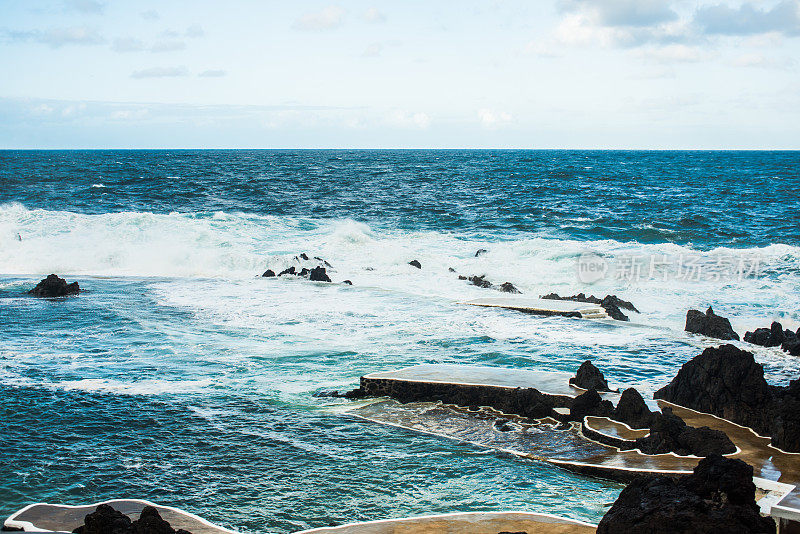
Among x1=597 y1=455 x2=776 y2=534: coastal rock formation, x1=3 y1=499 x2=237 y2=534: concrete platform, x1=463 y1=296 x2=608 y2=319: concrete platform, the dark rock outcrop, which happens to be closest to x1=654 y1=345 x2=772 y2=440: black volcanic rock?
x1=597 y1=455 x2=776 y2=534: coastal rock formation

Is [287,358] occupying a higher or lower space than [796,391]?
lower

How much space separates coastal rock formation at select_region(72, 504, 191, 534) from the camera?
19.6ft

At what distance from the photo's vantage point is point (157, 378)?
43.2 feet

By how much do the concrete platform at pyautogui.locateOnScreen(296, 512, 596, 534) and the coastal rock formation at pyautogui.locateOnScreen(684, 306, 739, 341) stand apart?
38.2ft

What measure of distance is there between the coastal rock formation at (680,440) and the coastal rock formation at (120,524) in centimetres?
615

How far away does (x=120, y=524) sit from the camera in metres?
6.07

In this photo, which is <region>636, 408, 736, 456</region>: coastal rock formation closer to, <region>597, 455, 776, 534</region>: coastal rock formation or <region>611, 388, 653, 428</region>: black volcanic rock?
<region>611, 388, 653, 428</region>: black volcanic rock

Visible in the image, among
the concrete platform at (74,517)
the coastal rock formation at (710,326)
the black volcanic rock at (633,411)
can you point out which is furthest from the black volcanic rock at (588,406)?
the coastal rock formation at (710,326)

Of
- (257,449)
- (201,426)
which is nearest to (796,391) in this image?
(257,449)

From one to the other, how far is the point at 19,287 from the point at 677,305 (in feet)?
67.1

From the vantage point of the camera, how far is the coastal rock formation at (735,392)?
9.83m

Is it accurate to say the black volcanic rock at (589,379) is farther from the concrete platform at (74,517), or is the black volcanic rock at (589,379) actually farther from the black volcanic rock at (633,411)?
the concrete platform at (74,517)

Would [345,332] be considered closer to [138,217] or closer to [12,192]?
[138,217]

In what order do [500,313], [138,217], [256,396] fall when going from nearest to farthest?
[256,396] → [500,313] → [138,217]
